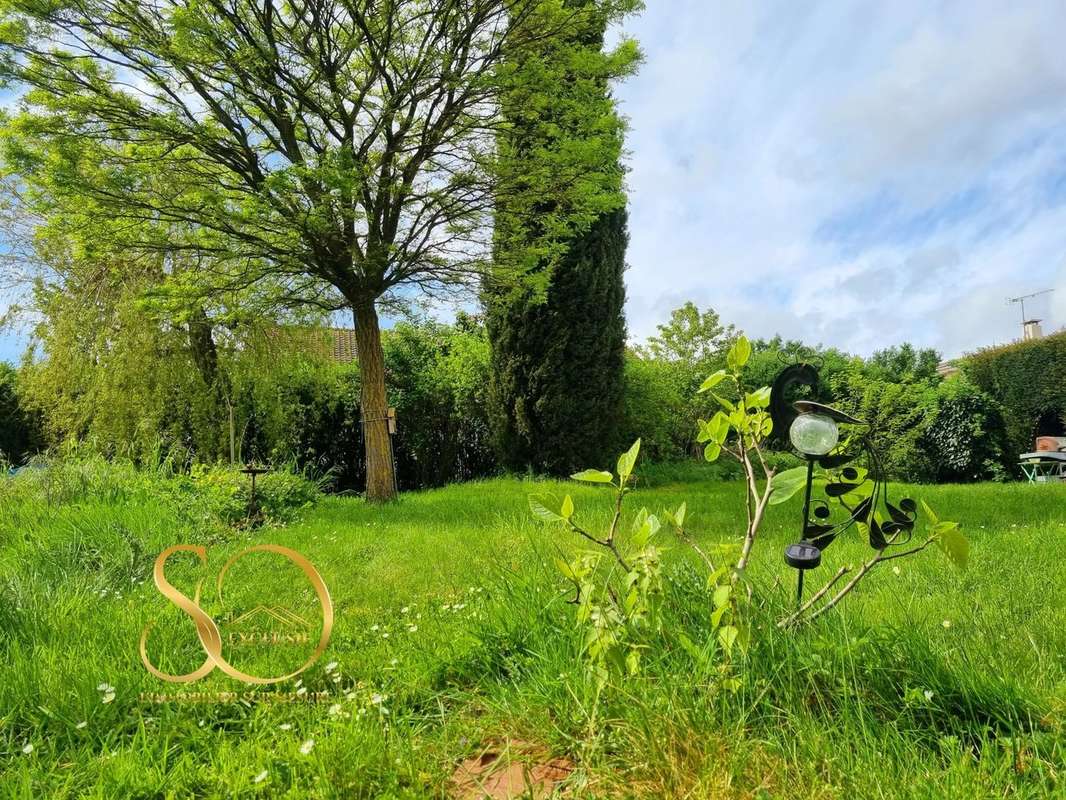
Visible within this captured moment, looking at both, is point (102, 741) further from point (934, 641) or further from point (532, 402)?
point (532, 402)

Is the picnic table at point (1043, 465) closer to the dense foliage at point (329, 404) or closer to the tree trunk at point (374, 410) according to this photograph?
the dense foliage at point (329, 404)


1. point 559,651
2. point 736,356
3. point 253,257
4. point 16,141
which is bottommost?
point 559,651

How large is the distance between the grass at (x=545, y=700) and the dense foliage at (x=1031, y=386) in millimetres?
11979

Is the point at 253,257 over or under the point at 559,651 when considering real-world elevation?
over

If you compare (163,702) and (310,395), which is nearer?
(163,702)

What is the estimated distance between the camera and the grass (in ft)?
4.23

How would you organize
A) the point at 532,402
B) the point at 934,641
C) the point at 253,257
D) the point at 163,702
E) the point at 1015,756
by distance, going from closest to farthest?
1. the point at 1015,756
2. the point at 163,702
3. the point at 934,641
4. the point at 253,257
5. the point at 532,402

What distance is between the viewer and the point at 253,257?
576 cm

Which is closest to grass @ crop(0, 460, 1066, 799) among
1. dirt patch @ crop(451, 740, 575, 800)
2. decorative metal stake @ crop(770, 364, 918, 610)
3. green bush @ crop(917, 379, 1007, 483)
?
dirt patch @ crop(451, 740, 575, 800)

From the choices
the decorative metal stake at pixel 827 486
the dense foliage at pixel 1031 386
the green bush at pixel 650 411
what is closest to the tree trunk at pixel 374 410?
the green bush at pixel 650 411

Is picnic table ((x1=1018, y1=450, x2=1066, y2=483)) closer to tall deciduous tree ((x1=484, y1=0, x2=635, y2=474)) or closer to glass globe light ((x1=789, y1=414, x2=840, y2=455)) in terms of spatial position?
tall deciduous tree ((x1=484, y1=0, x2=635, y2=474))

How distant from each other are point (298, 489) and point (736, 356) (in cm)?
534

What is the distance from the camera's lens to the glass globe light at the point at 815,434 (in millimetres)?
1605

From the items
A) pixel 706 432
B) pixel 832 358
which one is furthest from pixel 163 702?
pixel 832 358
